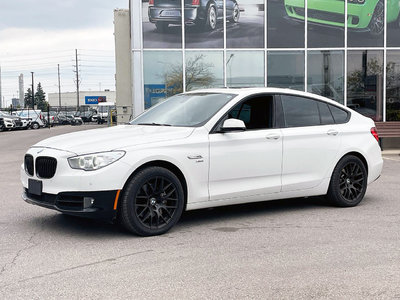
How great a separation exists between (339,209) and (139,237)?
2.93 m

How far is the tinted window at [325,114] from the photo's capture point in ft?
23.7

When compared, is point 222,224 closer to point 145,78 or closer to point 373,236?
point 373,236

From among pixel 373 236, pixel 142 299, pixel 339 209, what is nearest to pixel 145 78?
pixel 339 209

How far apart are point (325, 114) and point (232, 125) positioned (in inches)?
71.3

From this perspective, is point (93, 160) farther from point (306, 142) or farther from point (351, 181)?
point (351, 181)

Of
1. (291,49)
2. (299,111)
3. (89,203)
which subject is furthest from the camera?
(291,49)

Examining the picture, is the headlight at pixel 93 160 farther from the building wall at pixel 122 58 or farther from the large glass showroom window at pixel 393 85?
the building wall at pixel 122 58

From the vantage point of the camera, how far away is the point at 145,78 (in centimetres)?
1847

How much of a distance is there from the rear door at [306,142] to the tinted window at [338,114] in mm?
78

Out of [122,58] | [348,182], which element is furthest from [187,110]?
[122,58]

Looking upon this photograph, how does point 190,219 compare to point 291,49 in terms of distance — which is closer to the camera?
point 190,219

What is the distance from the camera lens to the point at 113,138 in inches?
226

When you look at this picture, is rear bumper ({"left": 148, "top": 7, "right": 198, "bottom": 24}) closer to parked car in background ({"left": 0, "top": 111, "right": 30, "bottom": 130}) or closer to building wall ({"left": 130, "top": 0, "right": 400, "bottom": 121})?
building wall ({"left": 130, "top": 0, "right": 400, "bottom": 121})

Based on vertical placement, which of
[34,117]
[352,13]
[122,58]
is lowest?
[34,117]
